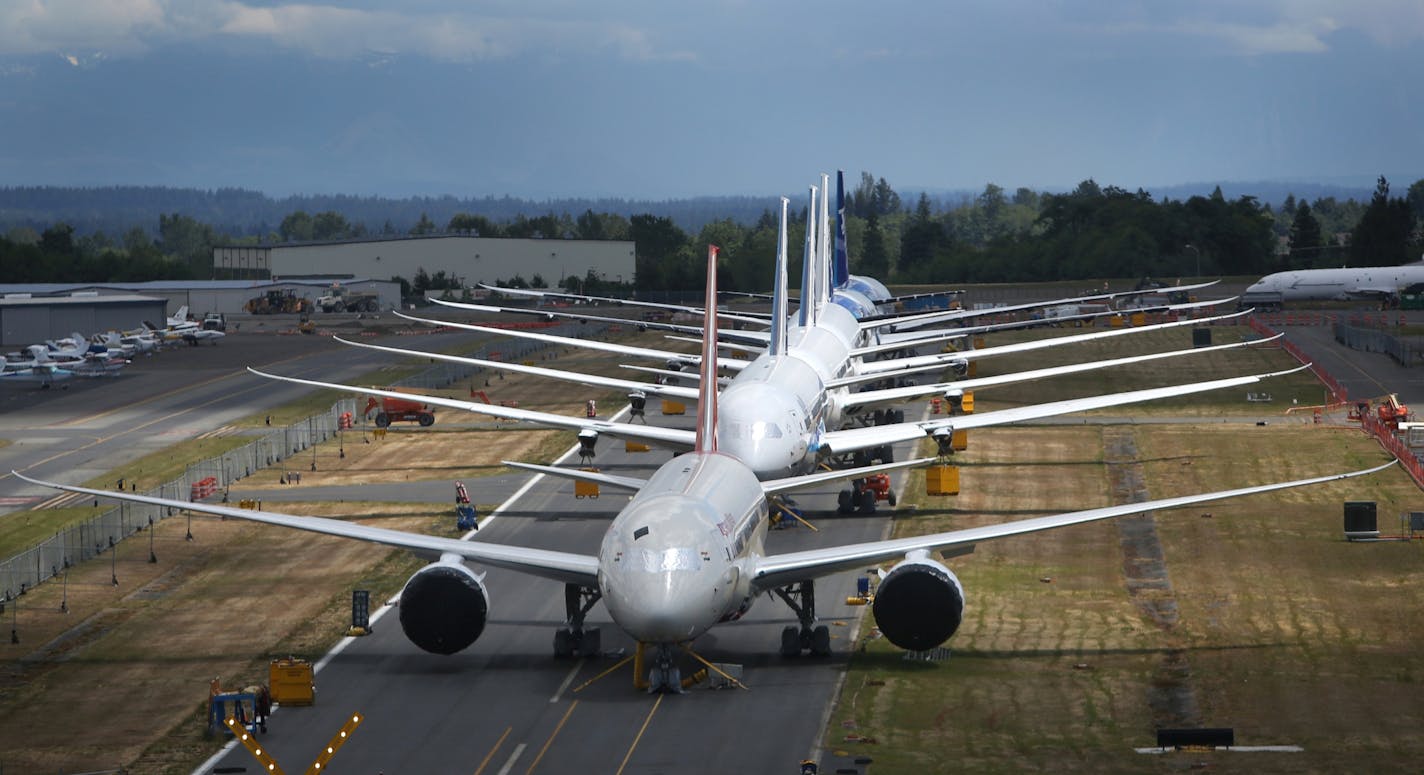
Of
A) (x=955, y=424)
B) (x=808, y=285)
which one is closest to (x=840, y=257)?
(x=808, y=285)

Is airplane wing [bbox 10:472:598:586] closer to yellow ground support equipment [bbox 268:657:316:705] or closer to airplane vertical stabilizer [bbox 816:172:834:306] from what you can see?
yellow ground support equipment [bbox 268:657:316:705]

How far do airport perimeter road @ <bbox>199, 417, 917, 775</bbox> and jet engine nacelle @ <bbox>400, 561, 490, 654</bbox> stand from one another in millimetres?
1562

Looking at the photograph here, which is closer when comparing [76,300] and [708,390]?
[708,390]

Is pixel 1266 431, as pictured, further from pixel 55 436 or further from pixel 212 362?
pixel 212 362

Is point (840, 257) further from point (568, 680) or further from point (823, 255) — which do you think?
point (568, 680)

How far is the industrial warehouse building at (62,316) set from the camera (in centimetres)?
16750

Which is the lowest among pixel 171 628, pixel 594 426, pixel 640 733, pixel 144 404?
pixel 144 404

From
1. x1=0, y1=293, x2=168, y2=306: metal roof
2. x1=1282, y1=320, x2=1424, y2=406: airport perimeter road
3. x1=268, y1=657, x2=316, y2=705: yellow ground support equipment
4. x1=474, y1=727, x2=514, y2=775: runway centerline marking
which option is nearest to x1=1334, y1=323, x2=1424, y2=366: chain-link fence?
x1=1282, y1=320, x2=1424, y2=406: airport perimeter road

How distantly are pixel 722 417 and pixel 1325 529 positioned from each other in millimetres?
22541

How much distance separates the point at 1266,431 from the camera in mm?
91312

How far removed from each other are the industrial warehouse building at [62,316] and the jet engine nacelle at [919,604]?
5523 inches

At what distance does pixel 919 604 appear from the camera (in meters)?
41.2

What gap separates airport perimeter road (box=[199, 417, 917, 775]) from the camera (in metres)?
37.5

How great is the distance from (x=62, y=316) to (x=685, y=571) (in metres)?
147
